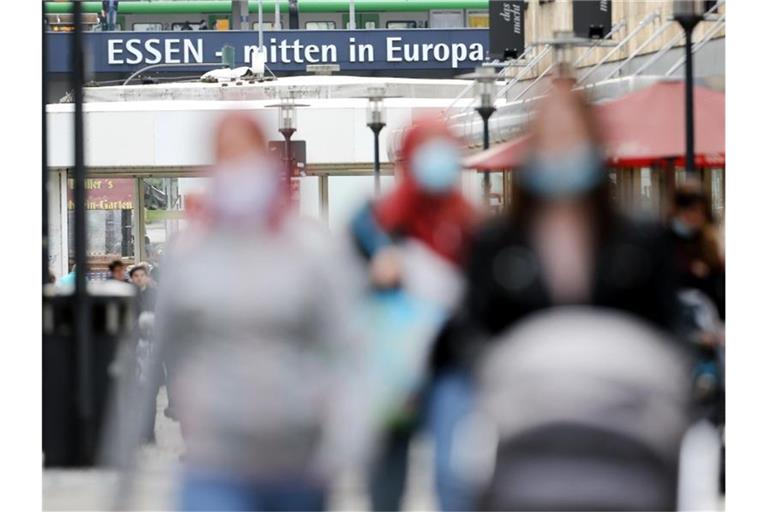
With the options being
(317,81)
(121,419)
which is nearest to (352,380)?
(121,419)

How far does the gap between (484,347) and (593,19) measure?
17.0m

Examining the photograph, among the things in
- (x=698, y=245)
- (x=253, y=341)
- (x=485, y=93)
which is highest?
(x=485, y=93)

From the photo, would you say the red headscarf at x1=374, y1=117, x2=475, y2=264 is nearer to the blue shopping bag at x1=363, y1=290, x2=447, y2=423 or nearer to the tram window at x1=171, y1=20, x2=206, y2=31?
the blue shopping bag at x1=363, y1=290, x2=447, y2=423

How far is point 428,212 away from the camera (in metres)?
6.14

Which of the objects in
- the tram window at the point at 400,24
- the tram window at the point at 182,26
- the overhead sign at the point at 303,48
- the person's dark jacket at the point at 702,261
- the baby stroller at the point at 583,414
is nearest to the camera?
the baby stroller at the point at 583,414

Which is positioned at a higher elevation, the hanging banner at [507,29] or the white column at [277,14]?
the white column at [277,14]

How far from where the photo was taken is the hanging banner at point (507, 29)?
28609 mm

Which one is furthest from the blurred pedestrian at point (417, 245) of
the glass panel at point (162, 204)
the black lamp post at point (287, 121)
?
the glass panel at point (162, 204)

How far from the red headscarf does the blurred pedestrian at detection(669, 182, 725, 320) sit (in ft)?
7.87

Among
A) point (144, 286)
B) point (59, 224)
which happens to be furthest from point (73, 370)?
point (59, 224)

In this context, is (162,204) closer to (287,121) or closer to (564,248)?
(287,121)

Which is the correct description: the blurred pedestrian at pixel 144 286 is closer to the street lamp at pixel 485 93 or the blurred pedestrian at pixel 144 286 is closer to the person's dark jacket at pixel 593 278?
the street lamp at pixel 485 93

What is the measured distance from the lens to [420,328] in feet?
19.5

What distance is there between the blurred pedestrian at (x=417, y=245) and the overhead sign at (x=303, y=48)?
4077 centimetres
